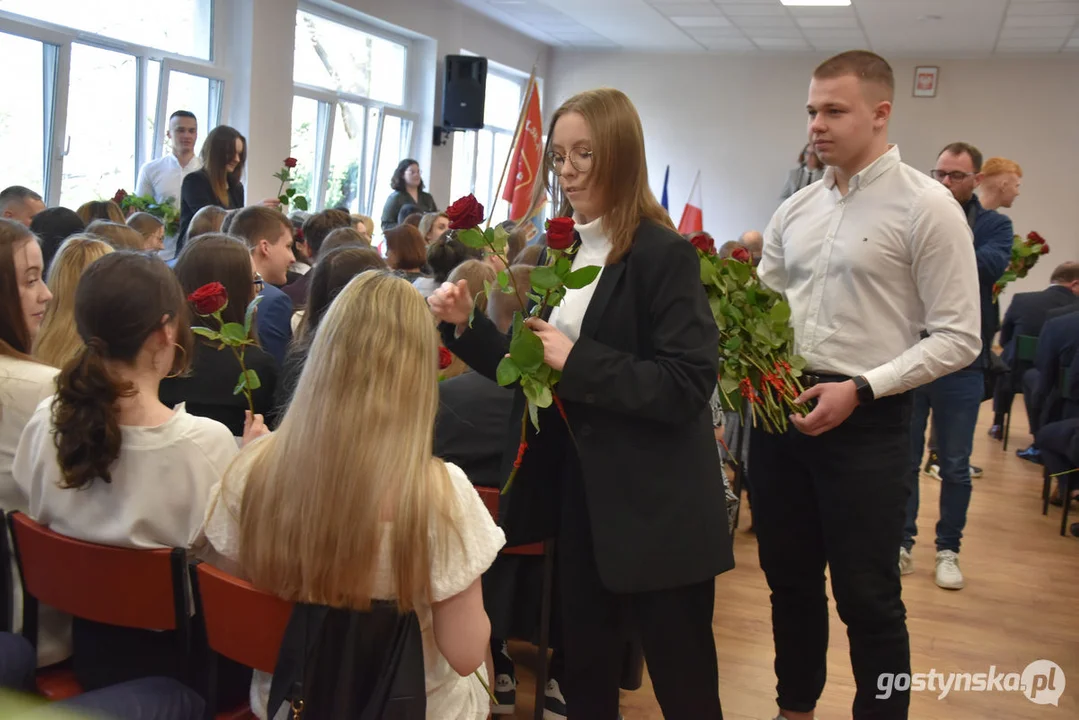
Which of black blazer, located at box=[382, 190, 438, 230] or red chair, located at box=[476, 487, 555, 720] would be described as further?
black blazer, located at box=[382, 190, 438, 230]

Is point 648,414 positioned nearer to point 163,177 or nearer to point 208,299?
point 208,299

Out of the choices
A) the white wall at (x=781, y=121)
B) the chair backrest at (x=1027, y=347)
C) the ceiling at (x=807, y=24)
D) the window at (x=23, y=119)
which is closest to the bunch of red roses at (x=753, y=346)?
the chair backrest at (x=1027, y=347)

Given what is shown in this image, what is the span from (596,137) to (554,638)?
135 centimetres

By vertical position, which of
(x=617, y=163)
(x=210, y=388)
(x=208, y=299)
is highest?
(x=617, y=163)

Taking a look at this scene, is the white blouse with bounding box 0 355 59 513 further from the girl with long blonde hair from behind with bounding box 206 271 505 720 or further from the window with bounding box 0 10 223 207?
the window with bounding box 0 10 223 207

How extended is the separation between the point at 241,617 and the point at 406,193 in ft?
25.7

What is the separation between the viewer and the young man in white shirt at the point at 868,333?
1.98 metres

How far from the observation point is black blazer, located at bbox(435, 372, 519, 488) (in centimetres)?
236

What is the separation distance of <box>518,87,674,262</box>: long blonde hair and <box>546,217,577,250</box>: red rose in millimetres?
128

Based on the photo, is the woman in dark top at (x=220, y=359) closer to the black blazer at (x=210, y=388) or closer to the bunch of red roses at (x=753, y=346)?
the black blazer at (x=210, y=388)

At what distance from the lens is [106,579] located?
1.55 m

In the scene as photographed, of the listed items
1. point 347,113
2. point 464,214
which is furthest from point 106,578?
point 347,113

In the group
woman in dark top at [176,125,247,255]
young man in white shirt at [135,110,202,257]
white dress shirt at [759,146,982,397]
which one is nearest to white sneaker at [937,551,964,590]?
white dress shirt at [759,146,982,397]

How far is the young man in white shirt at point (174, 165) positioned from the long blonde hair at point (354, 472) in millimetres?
5831
